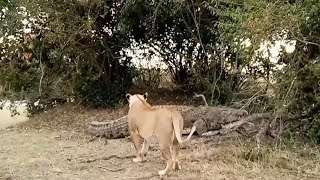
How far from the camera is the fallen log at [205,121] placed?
8281mm

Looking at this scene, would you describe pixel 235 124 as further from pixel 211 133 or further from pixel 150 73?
pixel 150 73

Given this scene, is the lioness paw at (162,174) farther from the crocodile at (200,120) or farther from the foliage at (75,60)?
the foliage at (75,60)

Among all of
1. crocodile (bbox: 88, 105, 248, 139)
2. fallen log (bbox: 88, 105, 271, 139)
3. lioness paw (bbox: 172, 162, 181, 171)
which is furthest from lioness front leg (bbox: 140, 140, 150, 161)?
crocodile (bbox: 88, 105, 248, 139)

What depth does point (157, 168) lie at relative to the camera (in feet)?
21.7

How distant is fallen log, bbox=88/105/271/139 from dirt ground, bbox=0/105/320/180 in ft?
0.75

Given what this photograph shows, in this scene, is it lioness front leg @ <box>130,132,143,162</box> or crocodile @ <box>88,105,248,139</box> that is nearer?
lioness front leg @ <box>130,132,143,162</box>

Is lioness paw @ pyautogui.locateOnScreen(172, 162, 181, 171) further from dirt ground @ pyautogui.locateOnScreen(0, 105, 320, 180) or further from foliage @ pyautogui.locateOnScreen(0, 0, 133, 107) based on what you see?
foliage @ pyautogui.locateOnScreen(0, 0, 133, 107)

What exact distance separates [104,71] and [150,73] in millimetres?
1017

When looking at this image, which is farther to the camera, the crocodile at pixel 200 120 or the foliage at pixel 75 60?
the foliage at pixel 75 60

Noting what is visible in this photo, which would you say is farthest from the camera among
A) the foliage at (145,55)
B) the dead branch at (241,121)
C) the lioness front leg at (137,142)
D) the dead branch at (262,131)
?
the dead branch at (241,121)

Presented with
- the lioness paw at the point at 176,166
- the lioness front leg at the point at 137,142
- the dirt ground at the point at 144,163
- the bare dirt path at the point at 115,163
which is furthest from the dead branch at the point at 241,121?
the lioness paw at the point at 176,166

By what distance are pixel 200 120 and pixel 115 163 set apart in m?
2.19

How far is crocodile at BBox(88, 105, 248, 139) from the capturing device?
28.3 feet

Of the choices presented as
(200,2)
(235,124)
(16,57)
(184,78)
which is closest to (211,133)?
(235,124)
